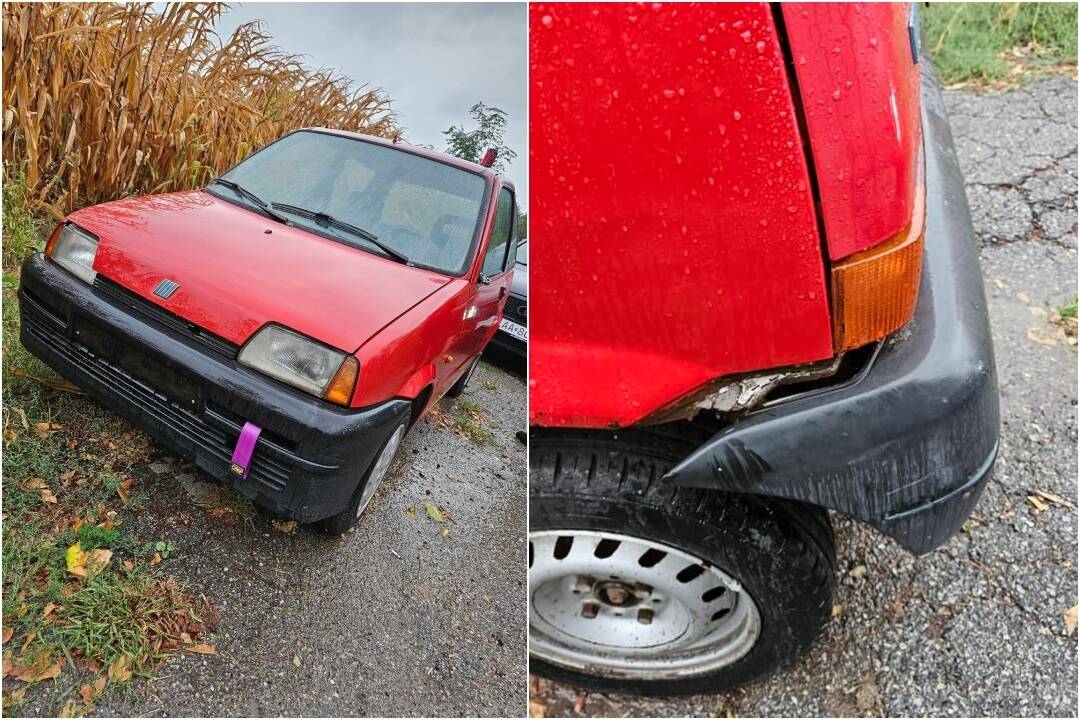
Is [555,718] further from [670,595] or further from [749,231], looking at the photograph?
[749,231]

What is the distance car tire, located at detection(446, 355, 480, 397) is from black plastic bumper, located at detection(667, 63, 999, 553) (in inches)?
13.8

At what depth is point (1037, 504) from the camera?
201 centimetres

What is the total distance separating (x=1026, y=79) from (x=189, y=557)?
4125 mm

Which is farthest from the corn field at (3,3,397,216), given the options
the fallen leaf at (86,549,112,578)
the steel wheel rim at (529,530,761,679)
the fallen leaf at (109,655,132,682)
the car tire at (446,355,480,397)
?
the steel wheel rim at (529,530,761,679)

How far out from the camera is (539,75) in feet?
2.97

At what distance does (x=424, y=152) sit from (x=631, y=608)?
1.01 metres

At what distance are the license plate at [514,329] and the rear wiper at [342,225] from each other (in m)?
0.28

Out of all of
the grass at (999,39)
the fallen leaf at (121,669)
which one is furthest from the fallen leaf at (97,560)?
the grass at (999,39)

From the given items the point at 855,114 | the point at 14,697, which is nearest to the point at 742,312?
the point at 855,114

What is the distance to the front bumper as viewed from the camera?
105 cm

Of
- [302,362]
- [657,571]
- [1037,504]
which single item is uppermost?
[302,362]

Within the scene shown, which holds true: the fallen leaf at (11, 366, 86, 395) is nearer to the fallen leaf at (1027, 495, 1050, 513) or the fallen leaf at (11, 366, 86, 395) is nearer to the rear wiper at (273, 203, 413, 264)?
the rear wiper at (273, 203, 413, 264)

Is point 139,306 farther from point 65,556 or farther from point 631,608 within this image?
point 631,608

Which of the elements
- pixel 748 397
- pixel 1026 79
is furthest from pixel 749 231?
pixel 1026 79
